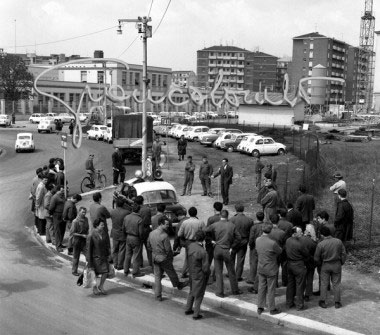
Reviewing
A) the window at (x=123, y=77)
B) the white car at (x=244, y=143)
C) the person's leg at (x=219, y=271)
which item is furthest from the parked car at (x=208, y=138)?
the window at (x=123, y=77)

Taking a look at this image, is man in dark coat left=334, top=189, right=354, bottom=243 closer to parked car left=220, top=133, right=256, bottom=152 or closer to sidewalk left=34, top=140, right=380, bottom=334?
sidewalk left=34, top=140, right=380, bottom=334

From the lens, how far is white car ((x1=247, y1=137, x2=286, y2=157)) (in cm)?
4025

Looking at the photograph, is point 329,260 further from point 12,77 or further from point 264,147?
point 12,77

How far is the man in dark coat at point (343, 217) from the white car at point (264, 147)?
27499 mm

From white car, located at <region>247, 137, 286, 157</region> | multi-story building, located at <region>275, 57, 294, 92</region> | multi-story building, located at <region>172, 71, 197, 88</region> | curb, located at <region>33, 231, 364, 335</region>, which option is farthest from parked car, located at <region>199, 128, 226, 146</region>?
multi-story building, located at <region>275, 57, 294, 92</region>

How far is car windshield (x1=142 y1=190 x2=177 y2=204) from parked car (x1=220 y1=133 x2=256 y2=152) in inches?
1089

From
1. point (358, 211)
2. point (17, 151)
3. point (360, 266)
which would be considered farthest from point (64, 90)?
point (360, 266)

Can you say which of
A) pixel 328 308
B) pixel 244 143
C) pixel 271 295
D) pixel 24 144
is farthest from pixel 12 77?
pixel 328 308

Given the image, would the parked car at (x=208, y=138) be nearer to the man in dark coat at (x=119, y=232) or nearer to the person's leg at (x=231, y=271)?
the man in dark coat at (x=119, y=232)

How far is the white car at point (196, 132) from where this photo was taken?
2070 inches

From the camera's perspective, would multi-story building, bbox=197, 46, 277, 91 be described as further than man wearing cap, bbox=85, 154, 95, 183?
Yes

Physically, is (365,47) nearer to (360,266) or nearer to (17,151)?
(17,151)

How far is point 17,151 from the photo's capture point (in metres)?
40.2

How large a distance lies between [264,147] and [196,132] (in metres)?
13.7
